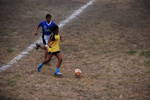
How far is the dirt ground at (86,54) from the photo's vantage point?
10.3 meters

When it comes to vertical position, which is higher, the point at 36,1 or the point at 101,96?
the point at 36,1

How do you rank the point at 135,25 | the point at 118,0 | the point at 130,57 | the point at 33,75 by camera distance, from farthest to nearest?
the point at 118,0 → the point at 135,25 → the point at 130,57 → the point at 33,75

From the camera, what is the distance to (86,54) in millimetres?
13578

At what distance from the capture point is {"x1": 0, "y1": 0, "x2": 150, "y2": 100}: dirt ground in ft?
33.7

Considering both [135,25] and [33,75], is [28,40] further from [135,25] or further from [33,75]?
[135,25]

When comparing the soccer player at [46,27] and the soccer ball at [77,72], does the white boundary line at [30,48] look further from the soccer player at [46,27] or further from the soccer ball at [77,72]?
the soccer ball at [77,72]

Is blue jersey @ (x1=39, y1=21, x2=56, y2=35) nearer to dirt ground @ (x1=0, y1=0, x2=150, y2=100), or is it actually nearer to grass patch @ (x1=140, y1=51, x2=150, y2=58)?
dirt ground @ (x1=0, y1=0, x2=150, y2=100)

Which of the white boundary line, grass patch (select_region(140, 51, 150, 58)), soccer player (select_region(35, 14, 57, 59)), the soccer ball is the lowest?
grass patch (select_region(140, 51, 150, 58))

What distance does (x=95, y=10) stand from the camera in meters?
21.0

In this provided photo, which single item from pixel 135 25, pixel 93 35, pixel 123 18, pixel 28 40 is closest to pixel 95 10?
pixel 123 18

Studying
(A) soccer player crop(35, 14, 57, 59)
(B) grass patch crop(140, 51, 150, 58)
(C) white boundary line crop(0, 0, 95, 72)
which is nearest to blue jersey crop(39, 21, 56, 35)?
(A) soccer player crop(35, 14, 57, 59)

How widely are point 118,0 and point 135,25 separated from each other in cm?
636

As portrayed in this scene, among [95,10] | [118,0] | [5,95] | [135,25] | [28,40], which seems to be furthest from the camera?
[118,0]

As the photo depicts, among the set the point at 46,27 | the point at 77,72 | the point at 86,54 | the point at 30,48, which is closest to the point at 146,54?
the point at 86,54
